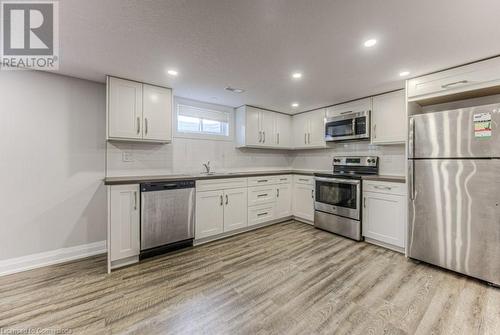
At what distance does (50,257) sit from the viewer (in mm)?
2512

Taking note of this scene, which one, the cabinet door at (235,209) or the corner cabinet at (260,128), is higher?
the corner cabinet at (260,128)

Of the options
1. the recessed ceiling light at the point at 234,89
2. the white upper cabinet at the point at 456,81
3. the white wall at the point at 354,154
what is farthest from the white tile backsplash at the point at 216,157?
the recessed ceiling light at the point at 234,89

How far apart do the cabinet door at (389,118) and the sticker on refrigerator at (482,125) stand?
83 centimetres

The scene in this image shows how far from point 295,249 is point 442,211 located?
1.75 meters

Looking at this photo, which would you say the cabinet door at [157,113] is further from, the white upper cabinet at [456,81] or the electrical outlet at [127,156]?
the white upper cabinet at [456,81]

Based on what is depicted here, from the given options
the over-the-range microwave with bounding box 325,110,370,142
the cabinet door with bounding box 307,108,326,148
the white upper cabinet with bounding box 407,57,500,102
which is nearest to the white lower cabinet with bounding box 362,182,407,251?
the over-the-range microwave with bounding box 325,110,370,142

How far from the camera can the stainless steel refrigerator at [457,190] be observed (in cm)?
206

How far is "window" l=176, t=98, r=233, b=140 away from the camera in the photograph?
3480 mm

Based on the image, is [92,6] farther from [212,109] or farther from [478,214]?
[478,214]

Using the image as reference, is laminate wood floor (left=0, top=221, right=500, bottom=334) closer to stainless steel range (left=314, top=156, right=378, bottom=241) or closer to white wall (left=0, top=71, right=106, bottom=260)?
white wall (left=0, top=71, right=106, bottom=260)

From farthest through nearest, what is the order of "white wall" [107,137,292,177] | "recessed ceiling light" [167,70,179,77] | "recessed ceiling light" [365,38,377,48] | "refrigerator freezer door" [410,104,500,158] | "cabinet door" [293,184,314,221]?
"cabinet door" [293,184,314,221], "white wall" [107,137,292,177], "recessed ceiling light" [167,70,179,77], "refrigerator freezer door" [410,104,500,158], "recessed ceiling light" [365,38,377,48]

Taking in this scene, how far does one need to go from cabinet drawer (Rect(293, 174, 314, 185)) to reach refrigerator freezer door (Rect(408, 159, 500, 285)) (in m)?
1.59

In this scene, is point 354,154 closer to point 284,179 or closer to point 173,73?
point 284,179

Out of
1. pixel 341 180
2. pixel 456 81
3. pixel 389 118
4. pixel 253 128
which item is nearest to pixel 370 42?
pixel 456 81
